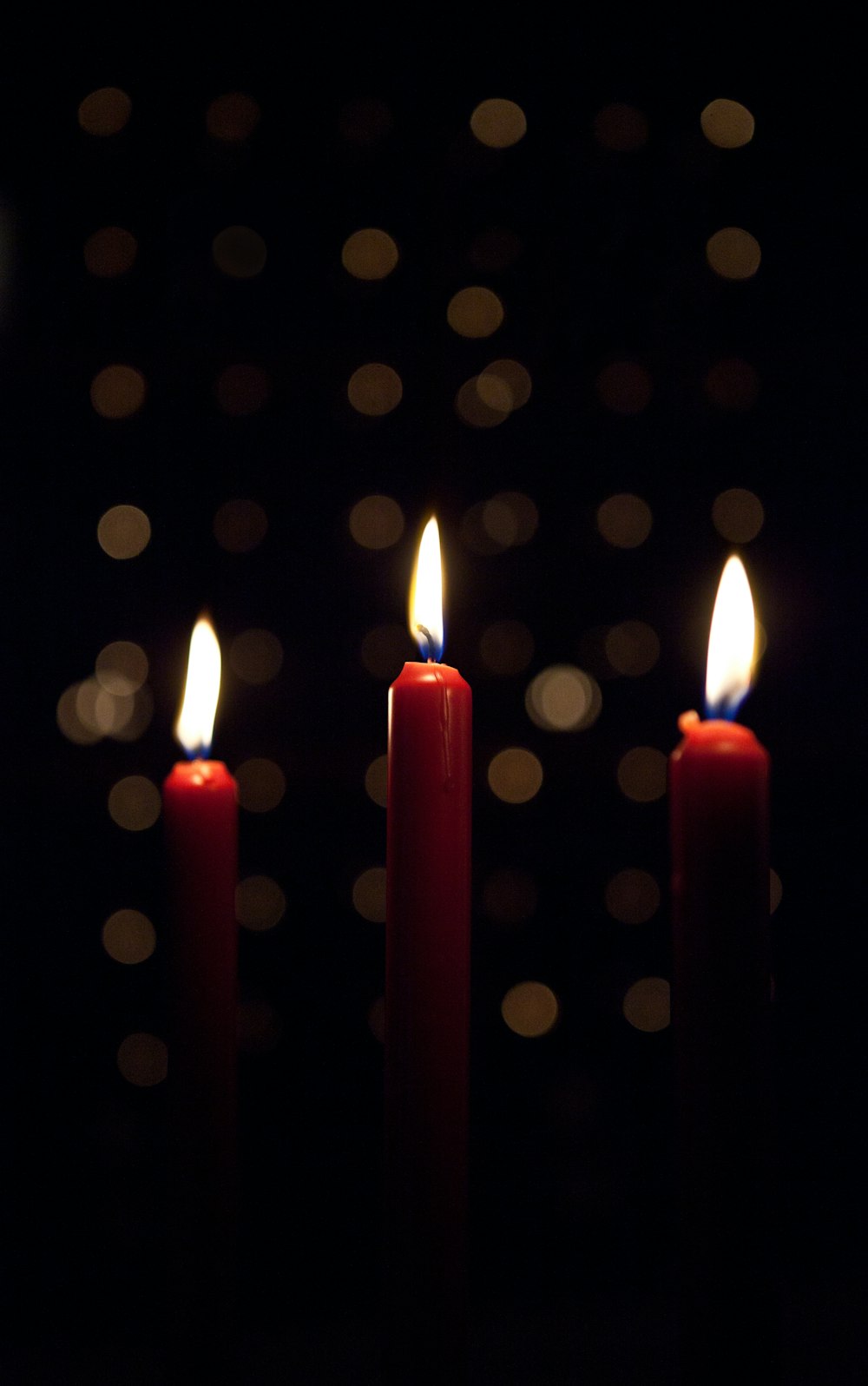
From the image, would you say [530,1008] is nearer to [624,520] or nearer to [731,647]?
[624,520]

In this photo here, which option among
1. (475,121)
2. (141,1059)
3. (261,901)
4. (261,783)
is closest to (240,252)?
(475,121)

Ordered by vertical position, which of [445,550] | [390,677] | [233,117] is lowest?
[390,677]

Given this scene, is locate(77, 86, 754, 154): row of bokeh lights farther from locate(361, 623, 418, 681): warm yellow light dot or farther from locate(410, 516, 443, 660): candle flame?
locate(410, 516, 443, 660): candle flame

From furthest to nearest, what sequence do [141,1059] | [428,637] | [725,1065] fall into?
[141,1059] < [428,637] < [725,1065]

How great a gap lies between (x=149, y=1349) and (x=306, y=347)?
0.79m

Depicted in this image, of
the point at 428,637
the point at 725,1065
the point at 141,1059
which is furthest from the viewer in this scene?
the point at 141,1059

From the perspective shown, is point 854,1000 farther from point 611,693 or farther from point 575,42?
point 575,42

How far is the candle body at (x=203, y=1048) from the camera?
38 cm

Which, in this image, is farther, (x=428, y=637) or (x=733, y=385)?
(x=733, y=385)

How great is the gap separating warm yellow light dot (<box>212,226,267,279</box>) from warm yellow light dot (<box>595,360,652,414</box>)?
1.07 ft

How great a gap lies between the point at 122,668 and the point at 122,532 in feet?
0.39

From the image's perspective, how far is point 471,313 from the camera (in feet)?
3.04

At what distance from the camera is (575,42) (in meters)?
0.92

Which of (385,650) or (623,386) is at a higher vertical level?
(623,386)
